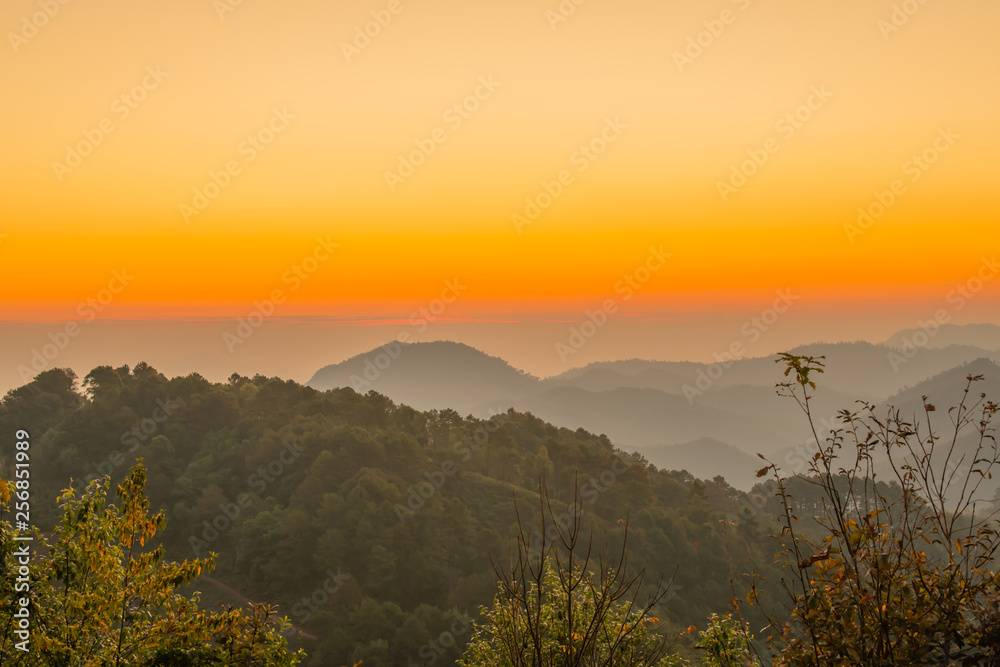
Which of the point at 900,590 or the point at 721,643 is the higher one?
the point at 900,590

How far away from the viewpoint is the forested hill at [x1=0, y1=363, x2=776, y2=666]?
1587 inches

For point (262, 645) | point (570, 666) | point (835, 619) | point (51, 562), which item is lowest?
point (262, 645)

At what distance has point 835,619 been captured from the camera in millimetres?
4543

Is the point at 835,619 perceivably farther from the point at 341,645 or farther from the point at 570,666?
the point at 341,645

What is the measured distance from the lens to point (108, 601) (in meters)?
7.66

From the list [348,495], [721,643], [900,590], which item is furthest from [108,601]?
[348,495]

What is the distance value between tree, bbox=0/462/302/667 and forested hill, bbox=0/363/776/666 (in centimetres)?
2688

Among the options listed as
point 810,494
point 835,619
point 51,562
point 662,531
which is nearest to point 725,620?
point 835,619

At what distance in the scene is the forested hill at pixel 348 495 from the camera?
40.3m

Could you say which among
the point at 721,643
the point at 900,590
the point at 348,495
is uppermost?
the point at 900,590

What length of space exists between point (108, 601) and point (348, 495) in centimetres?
4181

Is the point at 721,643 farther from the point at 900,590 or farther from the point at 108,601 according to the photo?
the point at 108,601

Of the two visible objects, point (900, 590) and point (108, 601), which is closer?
point (900, 590)

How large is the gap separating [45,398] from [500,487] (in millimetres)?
49183
